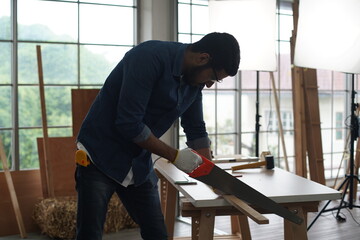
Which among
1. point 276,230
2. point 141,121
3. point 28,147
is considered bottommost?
point 276,230

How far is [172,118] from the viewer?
204cm

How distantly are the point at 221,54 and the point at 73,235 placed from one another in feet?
7.72

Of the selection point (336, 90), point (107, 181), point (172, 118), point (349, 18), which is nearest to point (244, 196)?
point (172, 118)

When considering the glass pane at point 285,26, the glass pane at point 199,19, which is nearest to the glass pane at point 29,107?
the glass pane at point 199,19

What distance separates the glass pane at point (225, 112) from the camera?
190 inches

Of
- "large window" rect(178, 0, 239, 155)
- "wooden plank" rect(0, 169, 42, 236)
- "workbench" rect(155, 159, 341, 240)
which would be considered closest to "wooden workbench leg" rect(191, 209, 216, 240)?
"workbench" rect(155, 159, 341, 240)

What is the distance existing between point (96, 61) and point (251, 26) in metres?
1.54

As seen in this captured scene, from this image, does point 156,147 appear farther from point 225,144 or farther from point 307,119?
point 307,119

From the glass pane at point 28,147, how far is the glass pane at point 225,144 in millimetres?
Result: 1738

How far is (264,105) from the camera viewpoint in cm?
522

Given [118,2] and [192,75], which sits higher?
[118,2]

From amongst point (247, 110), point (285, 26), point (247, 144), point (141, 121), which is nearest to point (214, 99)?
point (247, 110)

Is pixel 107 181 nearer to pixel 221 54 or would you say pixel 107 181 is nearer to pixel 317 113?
pixel 221 54

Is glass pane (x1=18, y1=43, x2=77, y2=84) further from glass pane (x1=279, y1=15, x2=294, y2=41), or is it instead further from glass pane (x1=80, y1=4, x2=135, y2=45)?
glass pane (x1=279, y1=15, x2=294, y2=41)
